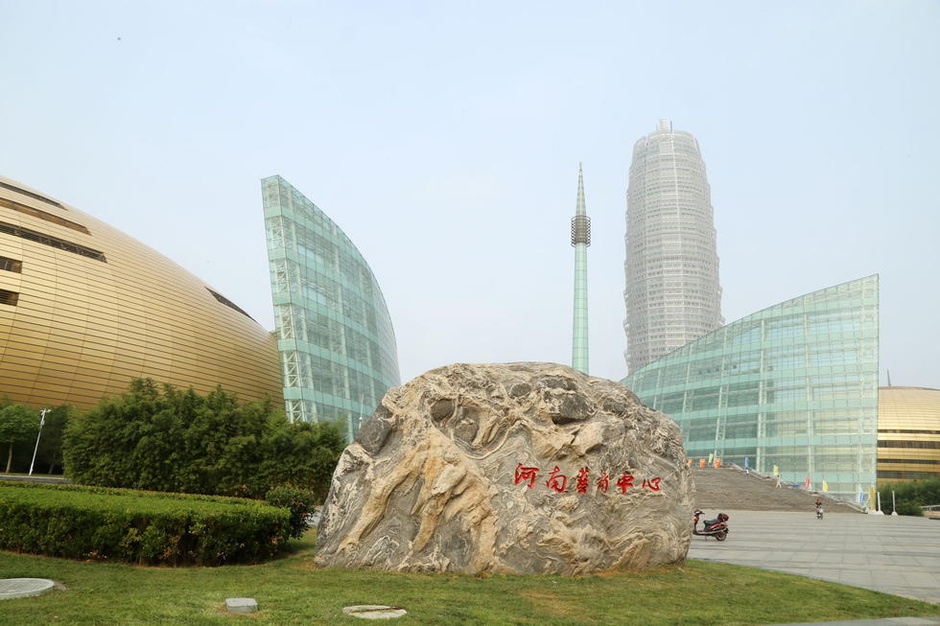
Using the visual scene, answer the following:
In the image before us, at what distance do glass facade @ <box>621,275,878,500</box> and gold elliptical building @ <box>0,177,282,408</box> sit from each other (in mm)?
37831

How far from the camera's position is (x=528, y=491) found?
10.1 meters

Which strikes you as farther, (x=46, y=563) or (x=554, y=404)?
(x=554, y=404)

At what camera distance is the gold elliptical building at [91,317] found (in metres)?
34.0

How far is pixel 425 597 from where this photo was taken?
25.2 feet

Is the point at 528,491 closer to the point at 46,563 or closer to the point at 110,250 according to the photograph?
the point at 46,563

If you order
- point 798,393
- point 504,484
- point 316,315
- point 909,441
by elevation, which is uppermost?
point 316,315

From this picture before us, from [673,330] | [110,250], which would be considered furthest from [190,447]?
[673,330]

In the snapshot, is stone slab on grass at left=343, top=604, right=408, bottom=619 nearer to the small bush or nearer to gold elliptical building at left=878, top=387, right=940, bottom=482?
the small bush

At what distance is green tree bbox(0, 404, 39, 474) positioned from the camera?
30.4 m

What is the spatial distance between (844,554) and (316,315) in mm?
27366

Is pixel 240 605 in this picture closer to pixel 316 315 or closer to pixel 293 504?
pixel 293 504

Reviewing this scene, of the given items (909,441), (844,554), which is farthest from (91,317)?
(909,441)

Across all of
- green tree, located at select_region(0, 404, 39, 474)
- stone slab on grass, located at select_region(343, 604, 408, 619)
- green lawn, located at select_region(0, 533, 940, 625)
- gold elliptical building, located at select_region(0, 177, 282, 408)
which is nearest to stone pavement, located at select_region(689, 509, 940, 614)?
green lawn, located at select_region(0, 533, 940, 625)

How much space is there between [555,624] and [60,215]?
1717 inches
